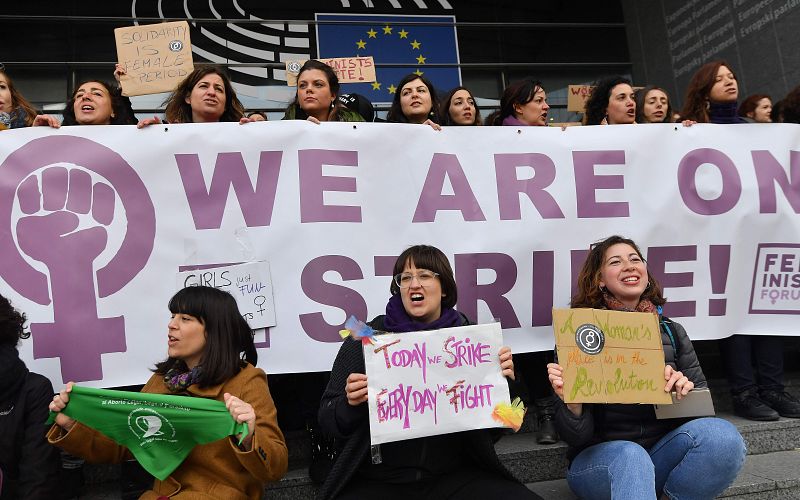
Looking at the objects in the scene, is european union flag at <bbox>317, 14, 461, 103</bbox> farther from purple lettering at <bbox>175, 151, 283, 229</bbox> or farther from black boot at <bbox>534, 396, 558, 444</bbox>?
black boot at <bbox>534, 396, 558, 444</bbox>

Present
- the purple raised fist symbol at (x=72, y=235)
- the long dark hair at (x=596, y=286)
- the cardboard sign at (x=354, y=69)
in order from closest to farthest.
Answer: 1. the long dark hair at (x=596, y=286)
2. the purple raised fist symbol at (x=72, y=235)
3. the cardboard sign at (x=354, y=69)

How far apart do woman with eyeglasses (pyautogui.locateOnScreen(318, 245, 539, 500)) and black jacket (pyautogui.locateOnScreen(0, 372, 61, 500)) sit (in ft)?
3.42

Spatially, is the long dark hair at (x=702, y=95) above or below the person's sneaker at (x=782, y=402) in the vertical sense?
above

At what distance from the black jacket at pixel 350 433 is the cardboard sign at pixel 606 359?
14.9 inches

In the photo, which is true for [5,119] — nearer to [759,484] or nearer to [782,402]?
[759,484]

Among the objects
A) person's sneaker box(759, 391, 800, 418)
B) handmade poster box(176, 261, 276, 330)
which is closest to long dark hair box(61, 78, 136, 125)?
handmade poster box(176, 261, 276, 330)

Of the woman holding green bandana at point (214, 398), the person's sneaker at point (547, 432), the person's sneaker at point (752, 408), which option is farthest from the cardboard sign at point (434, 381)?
the person's sneaker at point (752, 408)

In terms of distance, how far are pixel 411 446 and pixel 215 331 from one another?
2.85ft

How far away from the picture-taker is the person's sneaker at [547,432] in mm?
3502

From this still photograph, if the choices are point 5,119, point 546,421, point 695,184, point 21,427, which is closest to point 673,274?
point 695,184

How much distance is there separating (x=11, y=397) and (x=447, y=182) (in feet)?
7.53

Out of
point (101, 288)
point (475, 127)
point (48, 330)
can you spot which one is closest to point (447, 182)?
point (475, 127)

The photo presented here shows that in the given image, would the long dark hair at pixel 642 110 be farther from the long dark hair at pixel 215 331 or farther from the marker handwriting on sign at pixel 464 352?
the long dark hair at pixel 215 331

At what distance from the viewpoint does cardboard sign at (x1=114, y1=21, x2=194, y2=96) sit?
4184 mm
